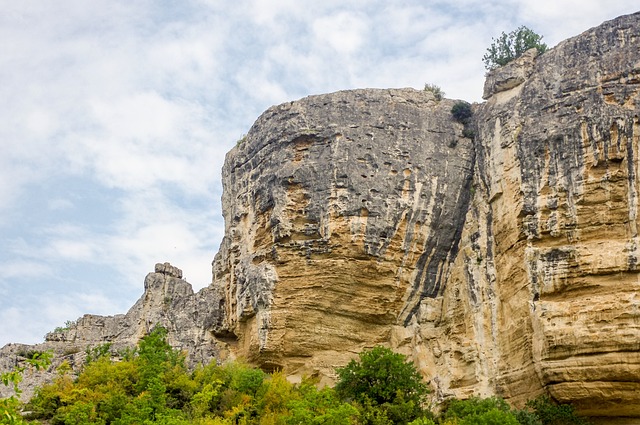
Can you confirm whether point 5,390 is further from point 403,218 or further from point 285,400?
point 403,218

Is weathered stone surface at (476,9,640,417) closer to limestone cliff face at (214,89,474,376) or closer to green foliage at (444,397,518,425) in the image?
green foliage at (444,397,518,425)

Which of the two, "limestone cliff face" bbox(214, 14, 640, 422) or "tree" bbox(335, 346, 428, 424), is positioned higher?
"limestone cliff face" bbox(214, 14, 640, 422)

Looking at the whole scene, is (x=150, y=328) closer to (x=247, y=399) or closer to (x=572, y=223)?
(x=247, y=399)

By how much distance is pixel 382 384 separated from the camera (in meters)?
23.7

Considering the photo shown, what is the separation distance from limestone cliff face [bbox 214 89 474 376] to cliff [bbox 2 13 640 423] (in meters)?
0.05

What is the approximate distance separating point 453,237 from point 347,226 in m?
3.48

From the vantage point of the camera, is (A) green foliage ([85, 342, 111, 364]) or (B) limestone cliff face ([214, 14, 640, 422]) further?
(A) green foliage ([85, 342, 111, 364])

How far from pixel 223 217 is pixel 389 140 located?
735 cm

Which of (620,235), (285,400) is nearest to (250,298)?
(285,400)

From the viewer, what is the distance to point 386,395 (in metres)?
23.4

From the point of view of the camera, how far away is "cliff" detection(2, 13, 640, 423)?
21.8 metres

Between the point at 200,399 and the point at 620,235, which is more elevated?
the point at 620,235

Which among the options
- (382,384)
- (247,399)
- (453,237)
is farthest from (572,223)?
(247,399)

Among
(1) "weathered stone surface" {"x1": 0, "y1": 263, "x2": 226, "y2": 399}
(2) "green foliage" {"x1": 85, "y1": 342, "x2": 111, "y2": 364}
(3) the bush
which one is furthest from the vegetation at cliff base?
(3) the bush
